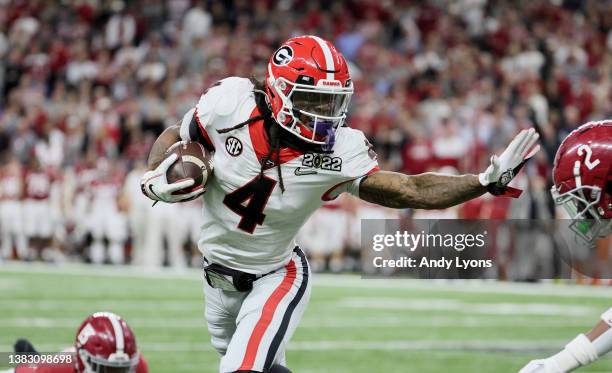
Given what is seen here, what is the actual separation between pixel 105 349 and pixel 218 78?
12233 millimetres

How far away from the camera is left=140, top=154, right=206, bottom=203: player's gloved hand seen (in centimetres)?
436

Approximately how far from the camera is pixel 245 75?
16250 mm

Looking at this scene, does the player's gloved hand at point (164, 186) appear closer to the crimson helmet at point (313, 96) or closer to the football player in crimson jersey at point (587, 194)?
the crimson helmet at point (313, 96)

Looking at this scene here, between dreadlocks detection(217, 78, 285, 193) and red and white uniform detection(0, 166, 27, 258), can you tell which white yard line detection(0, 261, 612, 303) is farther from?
dreadlocks detection(217, 78, 285, 193)

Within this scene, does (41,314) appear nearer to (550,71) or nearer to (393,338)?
(393,338)

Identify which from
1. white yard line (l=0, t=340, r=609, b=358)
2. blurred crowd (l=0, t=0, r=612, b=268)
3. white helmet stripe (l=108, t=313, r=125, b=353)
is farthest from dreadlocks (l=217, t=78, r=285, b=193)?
blurred crowd (l=0, t=0, r=612, b=268)

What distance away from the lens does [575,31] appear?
54.0 ft

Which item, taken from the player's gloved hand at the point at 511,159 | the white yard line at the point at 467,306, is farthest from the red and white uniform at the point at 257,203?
the white yard line at the point at 467,306

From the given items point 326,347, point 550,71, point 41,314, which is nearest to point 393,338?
point 326,347

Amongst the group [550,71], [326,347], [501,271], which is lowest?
[501,271]

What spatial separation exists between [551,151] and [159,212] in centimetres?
529

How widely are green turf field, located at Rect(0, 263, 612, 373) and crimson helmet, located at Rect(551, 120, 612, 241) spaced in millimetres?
2867

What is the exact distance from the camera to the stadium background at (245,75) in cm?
1194

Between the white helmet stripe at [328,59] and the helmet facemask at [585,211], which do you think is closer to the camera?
the helmet facemask at [585,211]
